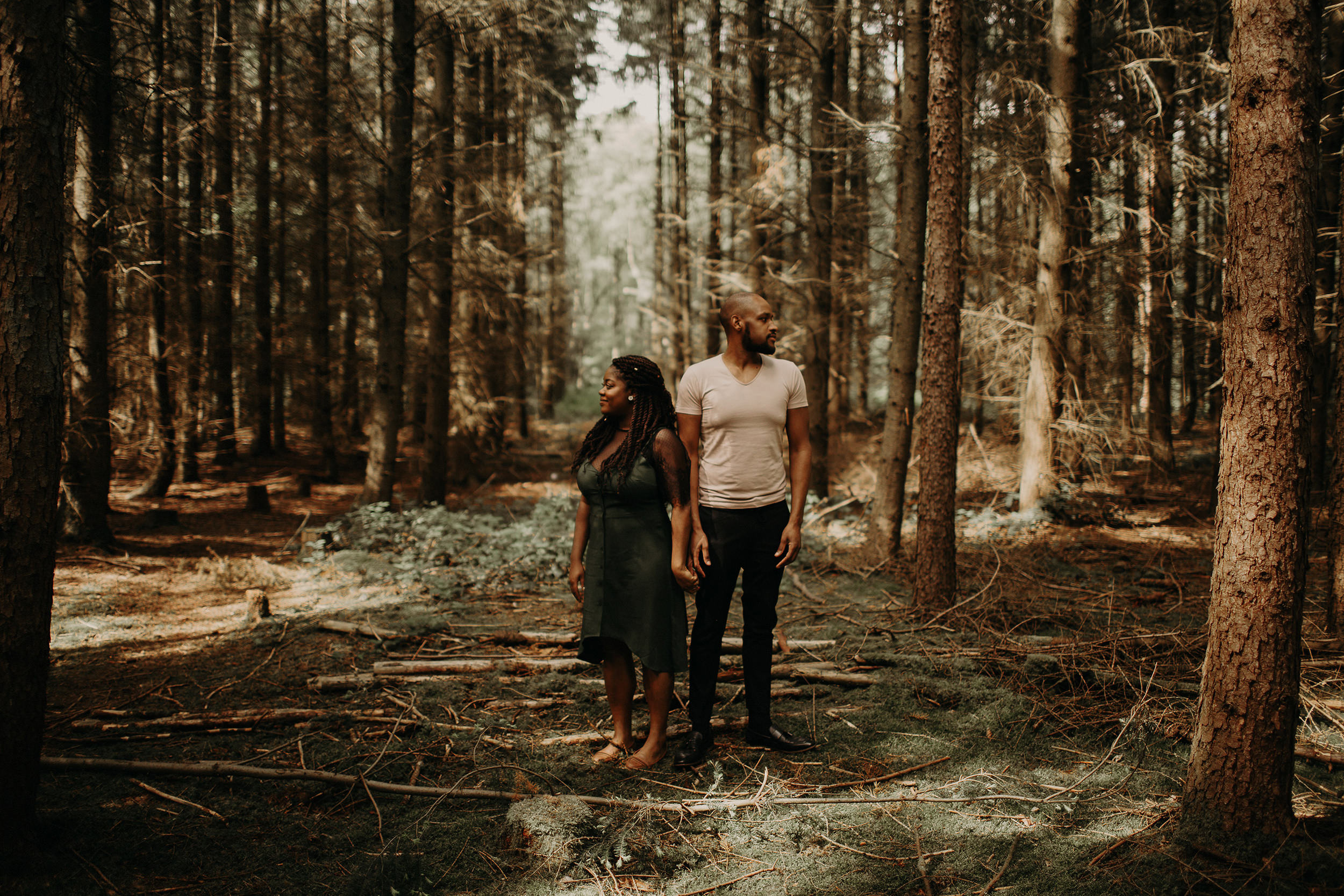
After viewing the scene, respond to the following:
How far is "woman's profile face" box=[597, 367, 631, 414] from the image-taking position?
13.5 ft

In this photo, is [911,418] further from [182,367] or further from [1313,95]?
[182,367]

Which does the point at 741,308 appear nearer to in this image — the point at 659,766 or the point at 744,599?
the point at 744,599

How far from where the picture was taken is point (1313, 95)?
9.70 ft

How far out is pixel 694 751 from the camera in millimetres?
4238

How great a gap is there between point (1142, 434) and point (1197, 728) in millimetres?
9129

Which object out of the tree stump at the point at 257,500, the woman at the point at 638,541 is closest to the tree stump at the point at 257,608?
the woman at the point at 638,541

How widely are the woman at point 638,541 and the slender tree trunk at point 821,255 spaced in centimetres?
840

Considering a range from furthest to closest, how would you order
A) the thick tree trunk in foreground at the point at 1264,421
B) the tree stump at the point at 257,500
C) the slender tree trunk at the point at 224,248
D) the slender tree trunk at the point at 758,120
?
1. the tree stump at the point at 257,500
2. the slender tree trunk at the point at 758,120
3. the slender tree trunk at the point at 224,248
4. the thick tree trunk in foreground at the point at 1264,421

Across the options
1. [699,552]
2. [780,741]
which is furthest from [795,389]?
[780,741]

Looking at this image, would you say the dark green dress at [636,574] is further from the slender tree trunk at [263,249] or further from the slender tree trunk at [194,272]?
the slender tree trunk at [263,249]

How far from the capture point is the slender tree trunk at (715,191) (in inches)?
559

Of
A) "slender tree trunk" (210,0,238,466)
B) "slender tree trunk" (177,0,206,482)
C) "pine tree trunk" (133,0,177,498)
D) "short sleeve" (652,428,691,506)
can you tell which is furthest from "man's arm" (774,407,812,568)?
"slender tree trunk" (210,0,238,466)

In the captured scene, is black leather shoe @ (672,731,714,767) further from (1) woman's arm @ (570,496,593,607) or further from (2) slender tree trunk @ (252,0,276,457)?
(2) slender tree trunk @ (252,0,276,457)

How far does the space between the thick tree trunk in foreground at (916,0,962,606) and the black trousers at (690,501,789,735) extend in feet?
9.35
